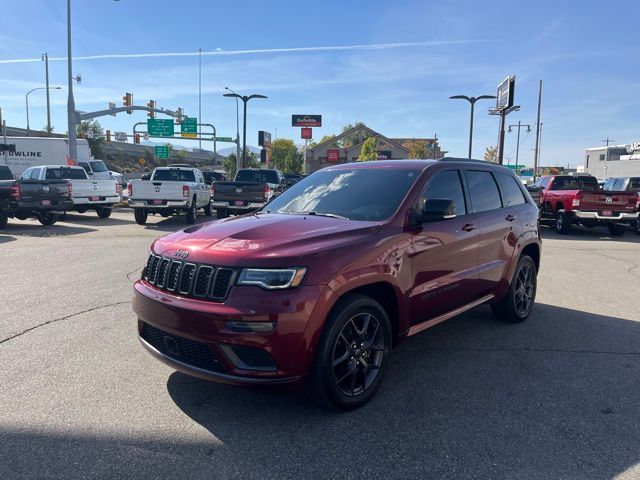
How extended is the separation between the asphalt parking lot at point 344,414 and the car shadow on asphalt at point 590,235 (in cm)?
989

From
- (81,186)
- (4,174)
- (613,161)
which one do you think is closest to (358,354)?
(81,186)

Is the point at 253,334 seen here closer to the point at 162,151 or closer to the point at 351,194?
the point at 351,194

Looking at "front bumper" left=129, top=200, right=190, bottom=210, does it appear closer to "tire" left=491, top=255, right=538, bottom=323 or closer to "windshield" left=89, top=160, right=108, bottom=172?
"tire" left=491, top=255, right=538, bottom=323

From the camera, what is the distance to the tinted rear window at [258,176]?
22.2m

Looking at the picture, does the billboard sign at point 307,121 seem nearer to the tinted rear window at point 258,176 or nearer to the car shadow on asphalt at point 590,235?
the tinted rear window at point 258,176

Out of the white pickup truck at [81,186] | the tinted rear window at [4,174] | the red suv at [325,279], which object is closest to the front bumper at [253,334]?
the red suv at [325,279]

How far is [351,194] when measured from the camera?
4387 mm

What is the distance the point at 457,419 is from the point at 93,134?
82.8m

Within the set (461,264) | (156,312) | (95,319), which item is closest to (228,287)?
(156,312)

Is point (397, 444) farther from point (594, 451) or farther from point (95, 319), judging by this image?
point (95, 319)

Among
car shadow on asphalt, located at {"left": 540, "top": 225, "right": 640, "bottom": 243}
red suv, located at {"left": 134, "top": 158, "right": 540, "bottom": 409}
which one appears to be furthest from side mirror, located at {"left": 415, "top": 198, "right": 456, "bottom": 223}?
car shadow on asphalt, located at {"left": 540, "top": 225, "right": 640, "bottom": 243}

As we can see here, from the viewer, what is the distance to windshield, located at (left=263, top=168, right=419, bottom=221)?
406cm

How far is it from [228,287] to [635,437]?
278 centimetres

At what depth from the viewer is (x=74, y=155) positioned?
24.5m
